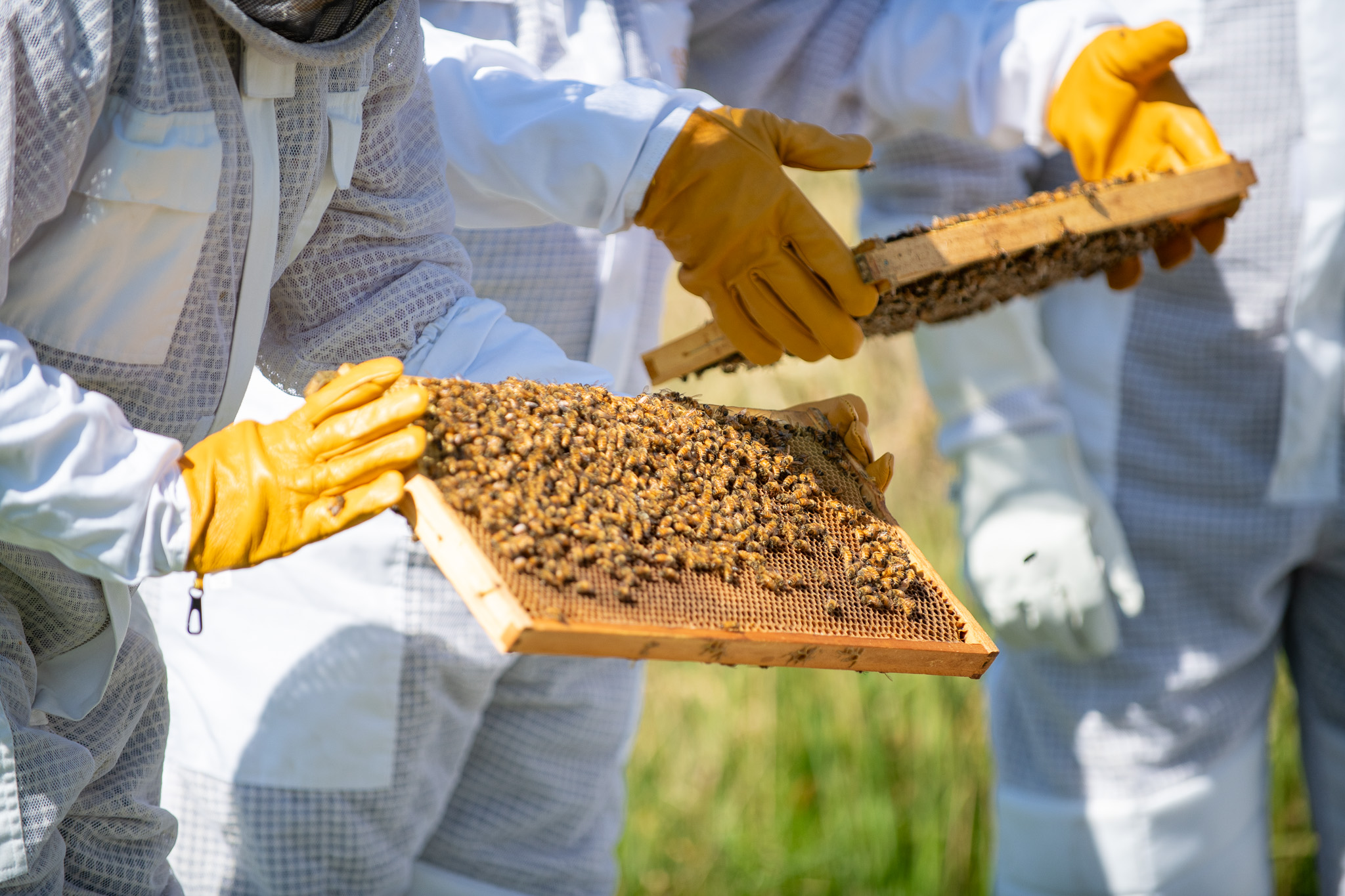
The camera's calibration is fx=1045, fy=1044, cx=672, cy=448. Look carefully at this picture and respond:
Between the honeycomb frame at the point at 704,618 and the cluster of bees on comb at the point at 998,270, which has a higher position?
the honeycomb frame at the point at 704,618

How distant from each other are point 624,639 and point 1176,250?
236 cm

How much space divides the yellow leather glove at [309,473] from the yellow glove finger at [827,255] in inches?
40.6

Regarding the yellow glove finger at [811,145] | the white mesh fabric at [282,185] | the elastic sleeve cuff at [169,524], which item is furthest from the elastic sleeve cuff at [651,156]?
the elastic sleeve cuff at [169,524]

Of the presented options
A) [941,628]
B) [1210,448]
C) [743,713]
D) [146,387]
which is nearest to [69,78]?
[146,387]

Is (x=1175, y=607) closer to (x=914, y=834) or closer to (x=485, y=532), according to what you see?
(x=914, y=834)

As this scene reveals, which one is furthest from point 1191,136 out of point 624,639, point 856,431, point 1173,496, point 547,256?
point 624,639

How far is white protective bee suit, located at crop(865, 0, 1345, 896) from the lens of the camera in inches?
127

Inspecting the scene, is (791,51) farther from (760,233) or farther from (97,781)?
(97,781)

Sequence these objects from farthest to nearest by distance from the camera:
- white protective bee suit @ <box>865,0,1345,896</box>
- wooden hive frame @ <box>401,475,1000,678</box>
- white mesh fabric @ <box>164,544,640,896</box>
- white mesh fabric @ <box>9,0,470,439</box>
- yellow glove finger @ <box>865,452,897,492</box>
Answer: white protective bee suit @ <box>865,0,1345,896</box>
white mesh fabric @ <box>164,544,640,896</box>
yellow glove finger @ <box>865,452,897,492</box>
white mesh fabric @ <box>9,0,470,439</box>
wooden hive frame @ <box>401,475,1000,678</box>

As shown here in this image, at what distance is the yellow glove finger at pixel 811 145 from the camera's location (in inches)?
93.0

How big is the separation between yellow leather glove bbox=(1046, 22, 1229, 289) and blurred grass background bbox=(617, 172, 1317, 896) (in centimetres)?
196

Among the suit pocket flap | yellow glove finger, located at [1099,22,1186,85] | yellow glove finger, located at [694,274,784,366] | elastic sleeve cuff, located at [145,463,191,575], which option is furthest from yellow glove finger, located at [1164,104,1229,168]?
elastic sleeve cuff, located at [145,463,191,575]

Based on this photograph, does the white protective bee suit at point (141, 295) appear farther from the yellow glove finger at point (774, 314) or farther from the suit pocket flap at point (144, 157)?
the yellow glove finger at point (774, 314)

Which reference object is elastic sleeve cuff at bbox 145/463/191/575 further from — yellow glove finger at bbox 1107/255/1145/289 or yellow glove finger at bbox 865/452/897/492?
yellow glove finger at bbox 1107/255/1145/289
